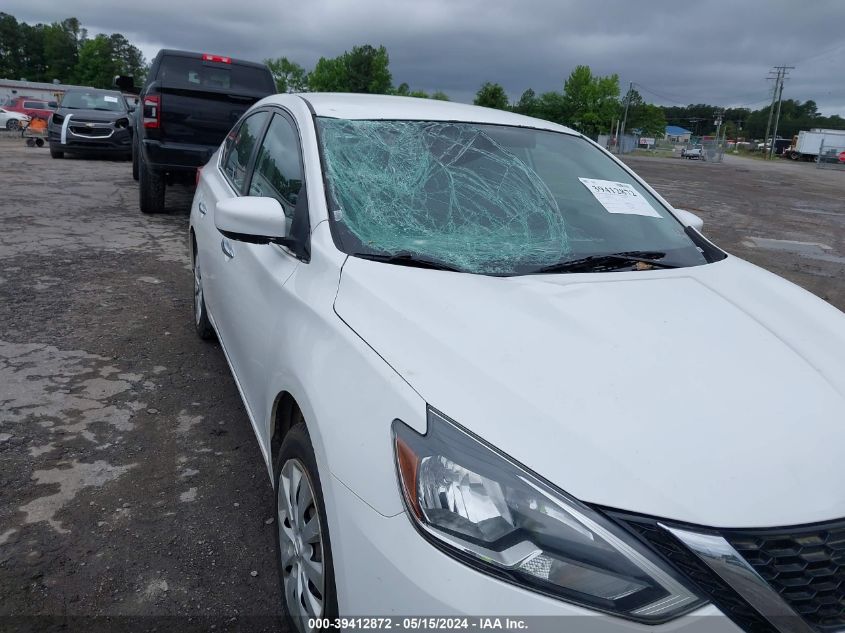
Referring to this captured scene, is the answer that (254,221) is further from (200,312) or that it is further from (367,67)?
(367,67)

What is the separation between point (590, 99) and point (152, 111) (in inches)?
2939

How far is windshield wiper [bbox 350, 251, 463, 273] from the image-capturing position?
211 centimetres

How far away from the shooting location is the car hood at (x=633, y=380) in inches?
51.8

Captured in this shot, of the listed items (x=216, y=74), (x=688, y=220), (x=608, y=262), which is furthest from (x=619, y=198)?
(x=216, y=74)

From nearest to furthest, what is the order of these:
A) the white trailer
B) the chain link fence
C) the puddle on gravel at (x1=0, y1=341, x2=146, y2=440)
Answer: the puddle on gravel at (x1=0, y1=341, x2=146, y2=440)
the chain link fence
the white trailer

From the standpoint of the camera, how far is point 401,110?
119 inches

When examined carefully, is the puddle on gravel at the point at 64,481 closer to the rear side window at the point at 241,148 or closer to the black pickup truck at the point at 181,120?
the rear side window at the point at 241,148

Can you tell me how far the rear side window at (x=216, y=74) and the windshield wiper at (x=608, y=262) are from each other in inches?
272

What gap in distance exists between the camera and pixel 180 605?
217 cm

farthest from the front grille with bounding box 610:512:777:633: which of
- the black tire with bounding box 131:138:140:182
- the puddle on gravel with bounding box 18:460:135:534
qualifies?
the black tire with bounding box 131:138:140:182

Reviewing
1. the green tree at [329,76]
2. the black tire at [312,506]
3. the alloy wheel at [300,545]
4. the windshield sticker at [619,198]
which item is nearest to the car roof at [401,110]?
the windshield sticker at [619,198]

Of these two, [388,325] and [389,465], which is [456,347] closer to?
[388,325]

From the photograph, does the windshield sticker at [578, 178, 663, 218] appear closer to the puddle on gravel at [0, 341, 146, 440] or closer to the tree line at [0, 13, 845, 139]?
the puddle on gravel at [0, 341, 146, 440]

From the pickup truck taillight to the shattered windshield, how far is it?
573 cm
